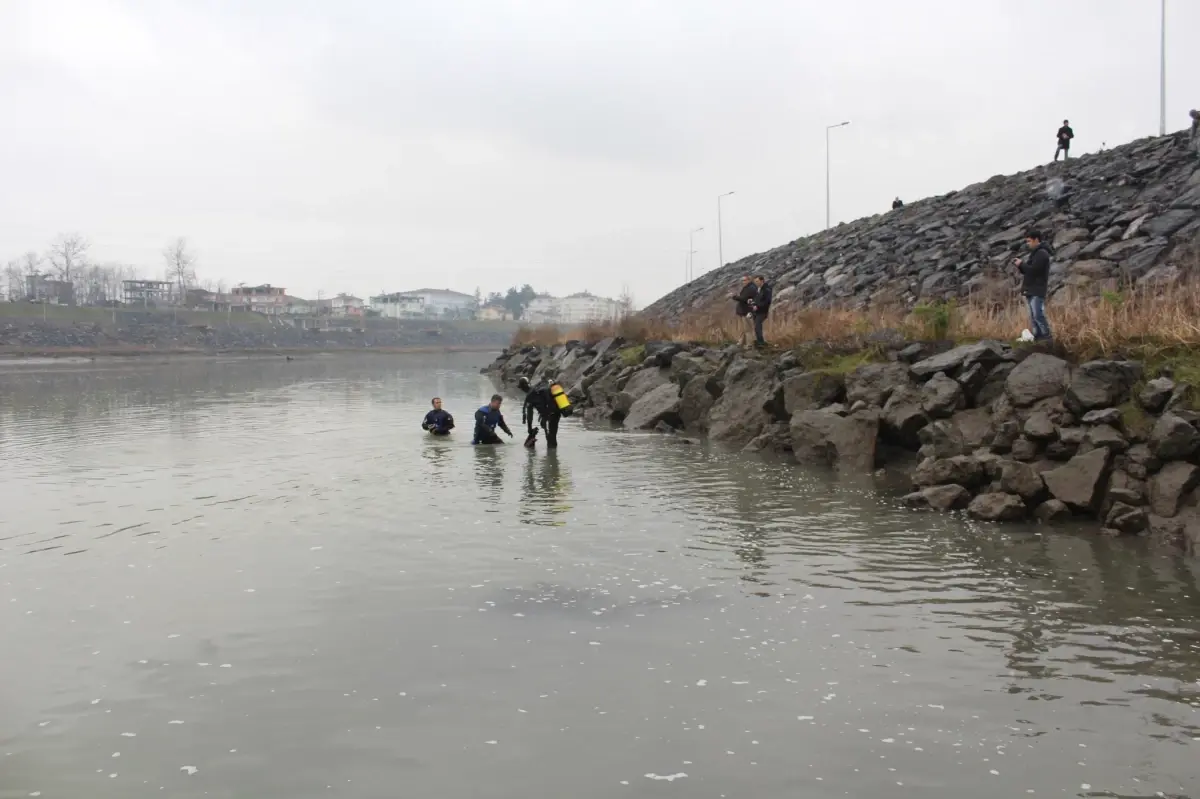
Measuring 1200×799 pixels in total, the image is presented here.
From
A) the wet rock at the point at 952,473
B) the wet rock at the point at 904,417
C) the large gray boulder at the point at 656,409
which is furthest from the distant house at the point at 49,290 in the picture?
the wet rock at the point at 952,473

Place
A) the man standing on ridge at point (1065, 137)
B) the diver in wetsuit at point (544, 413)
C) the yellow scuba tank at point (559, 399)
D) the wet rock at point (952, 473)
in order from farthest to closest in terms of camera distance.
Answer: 1. the man standing on ridge at point (1065, 137)
2. the diver in wetsuit at point (544, 413)
3. the yellow scuba tank at point (559, 399)
4. the wet rock at point (952, 473)

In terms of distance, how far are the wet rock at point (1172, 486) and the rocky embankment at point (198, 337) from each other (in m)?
109

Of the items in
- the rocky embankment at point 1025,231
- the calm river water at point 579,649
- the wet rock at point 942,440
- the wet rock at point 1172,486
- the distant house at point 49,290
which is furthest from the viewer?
the distant house at point 49,290

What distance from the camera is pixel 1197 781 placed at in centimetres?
535

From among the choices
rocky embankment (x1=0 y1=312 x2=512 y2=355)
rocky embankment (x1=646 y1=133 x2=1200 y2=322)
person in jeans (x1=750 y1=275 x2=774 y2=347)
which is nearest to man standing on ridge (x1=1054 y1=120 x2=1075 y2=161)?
rocky embankment (x1=646 y1=133 x2=1200 y2=322)

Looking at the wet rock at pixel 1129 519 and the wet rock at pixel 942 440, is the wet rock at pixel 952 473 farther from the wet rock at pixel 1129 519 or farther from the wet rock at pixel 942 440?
the wet rock at pixel 1129 519

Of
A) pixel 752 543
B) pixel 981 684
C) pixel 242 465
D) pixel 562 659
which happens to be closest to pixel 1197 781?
pixel 981 684

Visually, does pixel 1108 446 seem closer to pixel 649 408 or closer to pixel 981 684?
pixel 981 684

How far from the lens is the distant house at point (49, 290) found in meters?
144

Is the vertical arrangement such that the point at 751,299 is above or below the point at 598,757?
above

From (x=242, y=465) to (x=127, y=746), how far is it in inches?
492

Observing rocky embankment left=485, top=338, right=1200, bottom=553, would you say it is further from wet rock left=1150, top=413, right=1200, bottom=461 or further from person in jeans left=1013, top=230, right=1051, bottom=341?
person in jeans left=1013, top=230, right=1051, bottom=341

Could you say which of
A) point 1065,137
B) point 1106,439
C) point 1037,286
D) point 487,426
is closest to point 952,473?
point 1106,439

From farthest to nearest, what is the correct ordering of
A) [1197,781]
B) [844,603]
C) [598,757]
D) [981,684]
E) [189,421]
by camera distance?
[189,421]
[844,603]
[981,684]
[598,757]
[1197,781]
